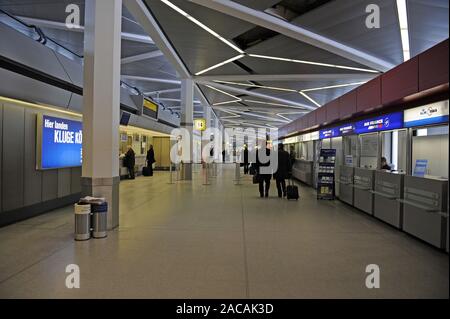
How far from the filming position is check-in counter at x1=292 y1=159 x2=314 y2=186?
48.5 feet

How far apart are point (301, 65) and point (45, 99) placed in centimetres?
1075

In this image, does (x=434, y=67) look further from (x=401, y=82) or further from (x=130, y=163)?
(x=130, y=163)

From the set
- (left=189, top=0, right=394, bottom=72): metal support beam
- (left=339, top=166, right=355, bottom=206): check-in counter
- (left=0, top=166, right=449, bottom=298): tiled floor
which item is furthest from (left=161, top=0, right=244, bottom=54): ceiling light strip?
(left=339, top=166, right=355, bottom=206): check-in counter

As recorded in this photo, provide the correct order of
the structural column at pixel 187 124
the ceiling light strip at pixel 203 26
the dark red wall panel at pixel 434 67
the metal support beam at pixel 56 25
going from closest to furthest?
the dark red wall panel at pixel 434 67, the ceiling light strip at pixel 203 26, the metal support beam at pixel 56 25, the structural column at pixel 187 124

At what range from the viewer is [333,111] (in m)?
11.0

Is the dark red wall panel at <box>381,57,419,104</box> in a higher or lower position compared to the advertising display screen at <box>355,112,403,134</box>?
higher

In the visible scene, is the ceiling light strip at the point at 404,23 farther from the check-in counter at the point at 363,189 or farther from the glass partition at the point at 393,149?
the check-in counter at the point at 363,189

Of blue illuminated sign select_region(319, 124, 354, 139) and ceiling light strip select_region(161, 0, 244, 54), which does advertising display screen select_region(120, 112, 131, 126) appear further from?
Answer: blue illuminated sign select_region(319, 124, 354, 139)

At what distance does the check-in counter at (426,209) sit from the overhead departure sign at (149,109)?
45.8ft

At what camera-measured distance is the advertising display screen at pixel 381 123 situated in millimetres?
6836

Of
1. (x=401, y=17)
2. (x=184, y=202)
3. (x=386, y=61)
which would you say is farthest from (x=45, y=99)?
(x=386, y=61)

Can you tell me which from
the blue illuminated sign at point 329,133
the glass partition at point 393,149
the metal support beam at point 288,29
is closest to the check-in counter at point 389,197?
the glass partition at point 393,149

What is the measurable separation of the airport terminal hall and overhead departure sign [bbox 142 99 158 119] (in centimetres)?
422

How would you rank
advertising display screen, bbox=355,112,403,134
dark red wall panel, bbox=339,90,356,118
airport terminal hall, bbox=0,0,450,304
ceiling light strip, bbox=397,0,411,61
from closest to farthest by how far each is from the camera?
airport terminal hall, bbox=0,0,450,304, advertising display screen, bbox=355,112,403,134, ceiling light strip, bbox=397,0,411,61, dark red wall panel, bbox=339,90,356,118
